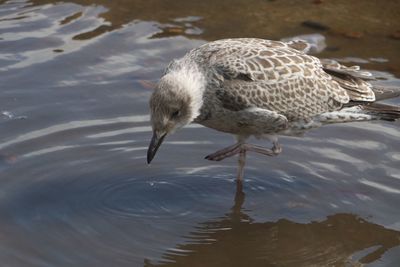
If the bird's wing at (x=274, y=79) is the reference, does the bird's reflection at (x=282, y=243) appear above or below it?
below

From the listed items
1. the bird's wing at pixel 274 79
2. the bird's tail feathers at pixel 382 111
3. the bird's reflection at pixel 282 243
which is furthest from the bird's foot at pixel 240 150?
the bird's tail feathers at pixel 382 111

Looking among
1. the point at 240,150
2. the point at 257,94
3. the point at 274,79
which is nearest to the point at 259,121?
the point at 257,94

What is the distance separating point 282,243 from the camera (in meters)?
7.26

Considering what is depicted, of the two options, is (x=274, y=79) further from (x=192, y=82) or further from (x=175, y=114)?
(x=175, y=114)

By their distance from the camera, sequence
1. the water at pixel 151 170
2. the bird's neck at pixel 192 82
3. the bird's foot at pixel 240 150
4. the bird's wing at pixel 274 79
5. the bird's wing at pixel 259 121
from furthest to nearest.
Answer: the bird's foot at pixel 240 150, the bird's wing at pixel 259 121, the bird's wing at pixel 274 79, the bird's neck at pixel 192 82, the water at pixel 151 170

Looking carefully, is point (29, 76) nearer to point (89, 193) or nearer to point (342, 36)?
point (89, 193)

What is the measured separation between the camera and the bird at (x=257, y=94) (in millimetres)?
7516

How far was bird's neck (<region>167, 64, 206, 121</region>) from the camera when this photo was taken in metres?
7.48

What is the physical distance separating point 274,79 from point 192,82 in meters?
0.77

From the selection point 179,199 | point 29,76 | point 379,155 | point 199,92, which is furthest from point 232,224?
point 29,76

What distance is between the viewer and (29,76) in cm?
989

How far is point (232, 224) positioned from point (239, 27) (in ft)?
14.3

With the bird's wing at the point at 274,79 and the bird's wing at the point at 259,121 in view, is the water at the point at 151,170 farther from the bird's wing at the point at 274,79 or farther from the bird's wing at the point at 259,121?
the bird's wing at the point at 274,79

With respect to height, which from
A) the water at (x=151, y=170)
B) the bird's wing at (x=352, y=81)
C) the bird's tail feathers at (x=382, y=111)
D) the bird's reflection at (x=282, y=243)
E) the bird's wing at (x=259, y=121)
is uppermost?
the bird's wing at (x=352, y=81)
